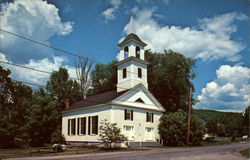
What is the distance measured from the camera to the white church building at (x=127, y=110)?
28.5 m

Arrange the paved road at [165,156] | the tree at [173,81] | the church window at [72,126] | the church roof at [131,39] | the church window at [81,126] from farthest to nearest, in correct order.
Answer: the tree at [173,81]
the church window at [72,126]
the church roof at [131,39]
the church window at [81,126]
the paved road at [165,156]

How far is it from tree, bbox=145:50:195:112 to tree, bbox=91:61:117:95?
Answer: 8534 millimetres

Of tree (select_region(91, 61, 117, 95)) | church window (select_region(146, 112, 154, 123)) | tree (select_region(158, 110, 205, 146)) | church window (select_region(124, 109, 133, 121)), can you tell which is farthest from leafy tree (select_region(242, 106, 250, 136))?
church window (select_region(124, 109, 133, 121))

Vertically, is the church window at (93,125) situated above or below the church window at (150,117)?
below

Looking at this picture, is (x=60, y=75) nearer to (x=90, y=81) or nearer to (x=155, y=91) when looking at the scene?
(x=90, y=81)

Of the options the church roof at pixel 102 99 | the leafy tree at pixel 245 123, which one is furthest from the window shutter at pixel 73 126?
the leafy tree at pixel 245 123

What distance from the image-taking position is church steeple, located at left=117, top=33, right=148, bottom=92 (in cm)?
3203

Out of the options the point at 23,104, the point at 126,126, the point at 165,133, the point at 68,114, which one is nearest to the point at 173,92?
the point at 165,133

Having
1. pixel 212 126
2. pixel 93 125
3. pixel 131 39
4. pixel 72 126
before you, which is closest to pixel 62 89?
pixel 72 126

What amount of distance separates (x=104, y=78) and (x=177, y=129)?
25968mm

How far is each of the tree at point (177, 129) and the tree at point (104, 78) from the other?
18.3 metres

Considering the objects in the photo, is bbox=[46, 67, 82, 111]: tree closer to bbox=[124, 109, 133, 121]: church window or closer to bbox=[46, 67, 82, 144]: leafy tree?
bbox=[46, 67, 82, 144]: leafy tree

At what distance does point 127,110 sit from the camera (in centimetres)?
2927

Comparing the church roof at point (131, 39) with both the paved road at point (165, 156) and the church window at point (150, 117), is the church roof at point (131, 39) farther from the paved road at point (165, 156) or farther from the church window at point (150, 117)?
the paved road at point (165, 156)
